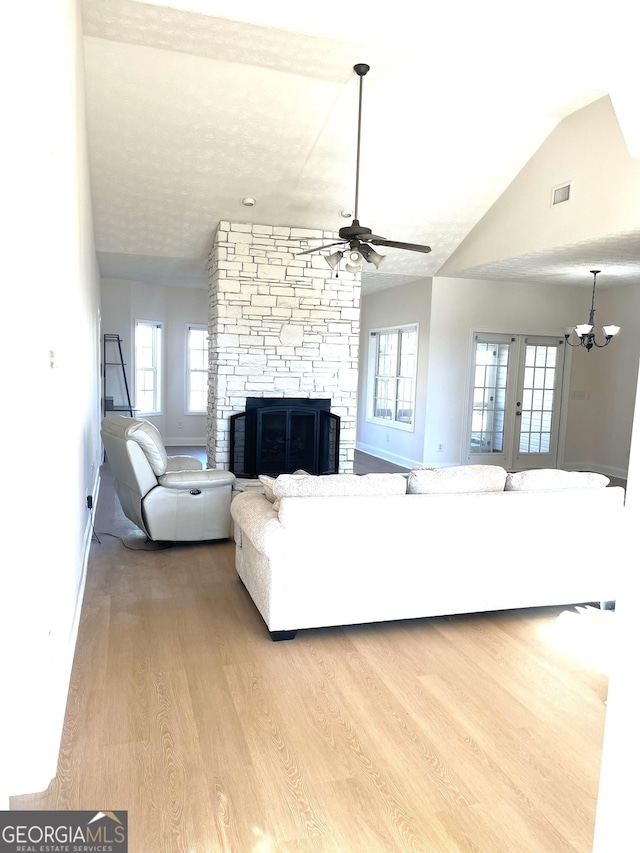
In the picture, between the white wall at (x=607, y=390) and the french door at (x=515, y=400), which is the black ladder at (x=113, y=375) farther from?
the white wall at (x=607, y=390)

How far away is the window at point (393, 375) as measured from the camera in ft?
29.5

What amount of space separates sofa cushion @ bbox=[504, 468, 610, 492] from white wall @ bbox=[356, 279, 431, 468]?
189 inches

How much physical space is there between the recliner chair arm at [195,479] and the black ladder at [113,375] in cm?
552

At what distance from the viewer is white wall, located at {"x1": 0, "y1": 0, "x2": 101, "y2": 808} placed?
1.58 meters

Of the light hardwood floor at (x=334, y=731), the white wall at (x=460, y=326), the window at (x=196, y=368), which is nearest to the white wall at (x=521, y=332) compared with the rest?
the white wall at (x=460, y=326)

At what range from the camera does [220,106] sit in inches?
199

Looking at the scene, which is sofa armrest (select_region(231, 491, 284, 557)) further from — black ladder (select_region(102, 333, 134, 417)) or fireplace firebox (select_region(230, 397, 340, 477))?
black ladder (select_region(102, 333, 134, 417))

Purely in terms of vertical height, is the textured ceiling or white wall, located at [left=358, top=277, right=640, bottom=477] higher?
the textured ceiling

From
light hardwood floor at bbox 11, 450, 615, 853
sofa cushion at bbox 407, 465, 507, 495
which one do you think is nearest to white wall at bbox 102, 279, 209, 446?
light hardwood floor at bbox 11, 450, 615, 853

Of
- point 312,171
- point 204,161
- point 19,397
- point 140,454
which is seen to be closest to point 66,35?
point 19,397

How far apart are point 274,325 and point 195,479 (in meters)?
2.99

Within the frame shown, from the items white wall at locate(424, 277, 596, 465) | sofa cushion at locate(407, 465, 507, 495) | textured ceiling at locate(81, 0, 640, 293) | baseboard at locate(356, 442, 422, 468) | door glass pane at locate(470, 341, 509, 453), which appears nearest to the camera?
textured ceiling at locate(81, 0, 640, 293)

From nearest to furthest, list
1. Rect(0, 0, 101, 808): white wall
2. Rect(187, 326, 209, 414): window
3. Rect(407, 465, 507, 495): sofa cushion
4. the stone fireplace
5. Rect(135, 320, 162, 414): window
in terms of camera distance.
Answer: Rect(0, 0, 101, 808): white wall → Rect(407, 465, 507, 495): sofa cushion → the stone fireplace → Rect(135, 320, 162, 414): window → Rect(187, 326, 209, 414): window

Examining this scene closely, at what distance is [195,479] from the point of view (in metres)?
4.50
